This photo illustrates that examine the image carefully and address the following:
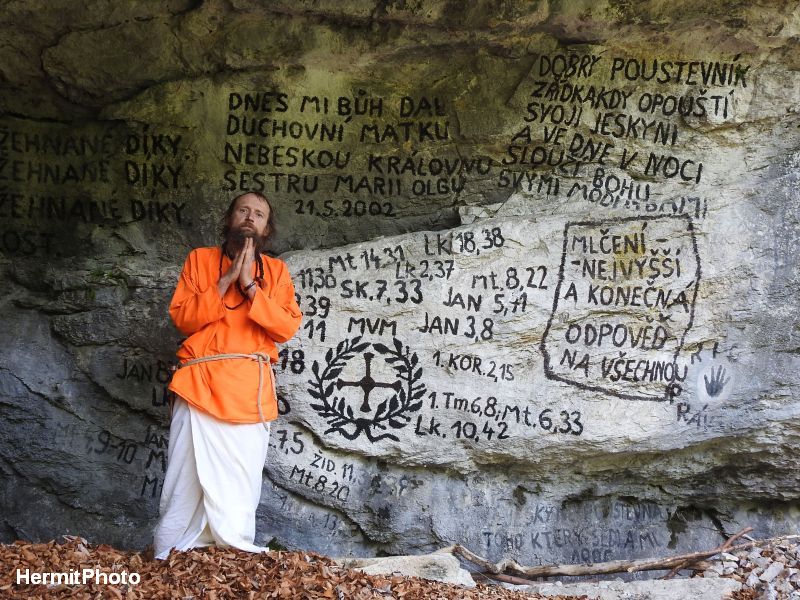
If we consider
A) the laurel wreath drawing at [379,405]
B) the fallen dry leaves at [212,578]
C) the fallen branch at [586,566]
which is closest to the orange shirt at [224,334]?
the fallen dry leaves at [212,578]

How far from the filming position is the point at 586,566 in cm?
546

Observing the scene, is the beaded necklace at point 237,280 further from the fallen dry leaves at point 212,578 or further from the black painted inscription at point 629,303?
the black painted inscription at point 629,303

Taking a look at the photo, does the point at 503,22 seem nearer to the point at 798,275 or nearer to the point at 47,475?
the point at 798,275

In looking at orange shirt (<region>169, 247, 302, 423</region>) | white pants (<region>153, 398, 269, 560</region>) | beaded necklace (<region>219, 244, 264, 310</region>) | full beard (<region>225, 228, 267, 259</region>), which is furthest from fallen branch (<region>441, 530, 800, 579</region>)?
full beard (<region>225, 228, 267, 259</region>)

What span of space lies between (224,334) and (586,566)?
2647 mm

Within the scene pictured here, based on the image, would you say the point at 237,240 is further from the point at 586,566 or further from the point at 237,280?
the point at 586,566

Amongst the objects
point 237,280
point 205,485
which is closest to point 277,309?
point 237,280

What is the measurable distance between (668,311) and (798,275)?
0.84 m

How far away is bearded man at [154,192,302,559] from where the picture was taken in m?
4.47

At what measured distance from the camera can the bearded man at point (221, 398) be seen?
4.47 m

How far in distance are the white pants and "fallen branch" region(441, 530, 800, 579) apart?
1458 mm

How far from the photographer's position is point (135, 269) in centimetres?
592

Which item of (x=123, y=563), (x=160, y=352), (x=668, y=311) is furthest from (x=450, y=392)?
(x=123, y=563)
